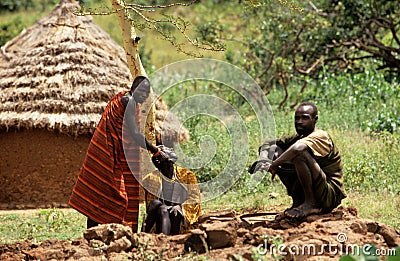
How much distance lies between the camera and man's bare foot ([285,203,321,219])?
16.9 feet

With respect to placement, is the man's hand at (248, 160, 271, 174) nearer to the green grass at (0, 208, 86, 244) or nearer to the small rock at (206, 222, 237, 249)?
the small rock at (206, 222, 237, 249)

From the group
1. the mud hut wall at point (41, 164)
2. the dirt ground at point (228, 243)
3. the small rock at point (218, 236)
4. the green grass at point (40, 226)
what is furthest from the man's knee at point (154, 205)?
the mud hut wall at point (41, 164)

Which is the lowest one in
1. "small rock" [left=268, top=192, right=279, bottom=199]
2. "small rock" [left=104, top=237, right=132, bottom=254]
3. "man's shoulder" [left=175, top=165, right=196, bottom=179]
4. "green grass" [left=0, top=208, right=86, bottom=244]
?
"green grass" [left=0, top=208, right=86, bottom=244]

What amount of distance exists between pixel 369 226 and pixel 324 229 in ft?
1.12

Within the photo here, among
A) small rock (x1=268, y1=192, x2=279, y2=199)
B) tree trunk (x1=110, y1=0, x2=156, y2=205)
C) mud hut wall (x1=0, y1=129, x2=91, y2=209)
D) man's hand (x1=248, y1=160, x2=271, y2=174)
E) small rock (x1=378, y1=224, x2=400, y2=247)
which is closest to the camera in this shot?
small rock (x1=378, y1=224, x2=400, y2=247)

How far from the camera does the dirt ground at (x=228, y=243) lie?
436cm

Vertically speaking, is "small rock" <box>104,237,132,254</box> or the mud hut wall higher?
the mud hut wall

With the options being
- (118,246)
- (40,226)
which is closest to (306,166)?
(118,246)

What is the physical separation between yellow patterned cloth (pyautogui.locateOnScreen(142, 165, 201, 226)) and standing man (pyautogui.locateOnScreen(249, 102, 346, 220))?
71 centimetres

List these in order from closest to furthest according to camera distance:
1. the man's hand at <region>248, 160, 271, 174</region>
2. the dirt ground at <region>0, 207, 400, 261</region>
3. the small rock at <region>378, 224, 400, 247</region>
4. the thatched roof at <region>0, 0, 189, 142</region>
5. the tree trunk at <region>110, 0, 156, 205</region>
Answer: the dirt ground at <region>0, 207, 400, 261</region> < the small rock at <region>378, 224, 400, 247</region> < the man's hand at <region>248, 160, 271, 174</region> < the tree trunk at <region>110, 0, 156, 205</region> < the thatched roof at <region>0, 0, 189, 142</region>

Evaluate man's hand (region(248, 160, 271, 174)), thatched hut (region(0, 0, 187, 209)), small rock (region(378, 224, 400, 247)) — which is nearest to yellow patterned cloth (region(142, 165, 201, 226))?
man's hand (region(248, 160, 271, 174))

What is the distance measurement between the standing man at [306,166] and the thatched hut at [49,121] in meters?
3.48

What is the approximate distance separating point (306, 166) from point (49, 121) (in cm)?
411

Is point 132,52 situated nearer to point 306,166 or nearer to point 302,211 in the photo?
point 306,166
